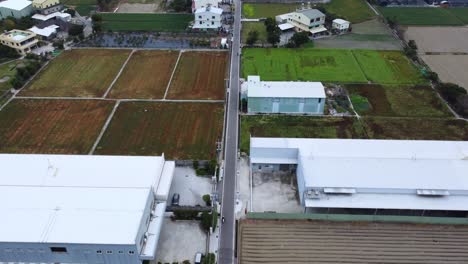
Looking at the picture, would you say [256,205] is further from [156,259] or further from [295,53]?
[295,53]

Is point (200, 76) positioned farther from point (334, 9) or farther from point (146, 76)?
point (334, 9)

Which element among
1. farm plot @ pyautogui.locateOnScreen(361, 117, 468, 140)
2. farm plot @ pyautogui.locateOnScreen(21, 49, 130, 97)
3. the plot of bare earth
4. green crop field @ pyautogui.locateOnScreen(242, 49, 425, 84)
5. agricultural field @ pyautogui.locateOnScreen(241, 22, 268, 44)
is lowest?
farm plot @ pyautogui.locateOnScreen(361, 117, 468, 140)

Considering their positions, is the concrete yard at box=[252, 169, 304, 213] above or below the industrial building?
below

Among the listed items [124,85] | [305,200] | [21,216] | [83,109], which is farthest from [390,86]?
[21,216]

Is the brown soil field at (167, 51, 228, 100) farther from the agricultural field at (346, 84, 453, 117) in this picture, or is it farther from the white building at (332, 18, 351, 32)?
the white building at (332, 18, 351, 32)

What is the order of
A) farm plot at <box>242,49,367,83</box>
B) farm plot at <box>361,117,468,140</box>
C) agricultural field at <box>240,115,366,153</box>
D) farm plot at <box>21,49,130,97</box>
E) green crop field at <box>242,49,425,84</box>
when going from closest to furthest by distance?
farm plot at <box>361,117,468,140</box>, agricultural field at <box>240,115,366,153</box>, farm plot at <box>21,49,130,97</box>, green crop field at <box>242,49,425,84</box>, farm plot at <box>242,49,367,83</box>

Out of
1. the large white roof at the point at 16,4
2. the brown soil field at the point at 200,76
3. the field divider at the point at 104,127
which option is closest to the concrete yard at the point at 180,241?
the field divider at the point at 104,127

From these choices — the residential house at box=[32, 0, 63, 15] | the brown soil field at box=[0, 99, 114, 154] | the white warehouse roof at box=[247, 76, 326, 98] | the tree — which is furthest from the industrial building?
the residential house at box=[32, 0, 63, 15]
